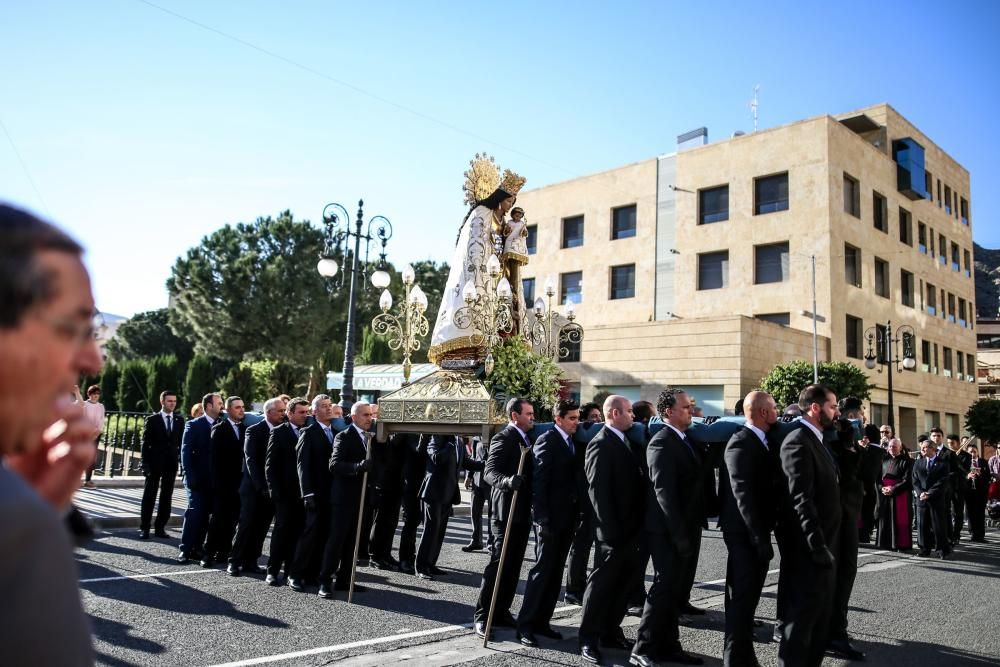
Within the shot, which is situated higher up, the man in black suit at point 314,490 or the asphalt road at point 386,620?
the man in black suit at point 314,490

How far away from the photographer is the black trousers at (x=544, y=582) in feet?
21.3

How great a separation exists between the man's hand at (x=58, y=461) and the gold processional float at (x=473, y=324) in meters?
7.18

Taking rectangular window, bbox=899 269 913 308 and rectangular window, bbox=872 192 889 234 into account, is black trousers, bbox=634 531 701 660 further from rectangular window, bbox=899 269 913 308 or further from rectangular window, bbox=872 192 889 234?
rectangular window, bbox=899 269 913 308

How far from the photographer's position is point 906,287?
128 feet

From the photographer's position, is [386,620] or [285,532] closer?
[386,620]

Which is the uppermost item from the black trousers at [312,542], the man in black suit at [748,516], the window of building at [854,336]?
the window of building at [854,336]

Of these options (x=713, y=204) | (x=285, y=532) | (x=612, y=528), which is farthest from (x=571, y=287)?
(x=612, y=528)

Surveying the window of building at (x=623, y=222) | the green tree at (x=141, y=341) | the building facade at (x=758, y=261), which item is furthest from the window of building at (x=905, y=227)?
the green tree at (x=141, y=341)

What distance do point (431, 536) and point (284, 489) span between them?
1991 millimetres

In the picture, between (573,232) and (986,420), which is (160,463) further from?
(986,420)

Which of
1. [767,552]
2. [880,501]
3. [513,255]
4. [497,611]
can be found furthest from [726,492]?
[880,501]

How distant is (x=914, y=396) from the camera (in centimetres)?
3822

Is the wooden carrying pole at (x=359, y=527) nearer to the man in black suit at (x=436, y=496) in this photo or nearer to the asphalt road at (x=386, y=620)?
the asphalt road at (x=386, y=620)

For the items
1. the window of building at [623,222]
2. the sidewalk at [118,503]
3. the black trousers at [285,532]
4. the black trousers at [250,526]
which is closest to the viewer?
the black trousers at [285,532]
